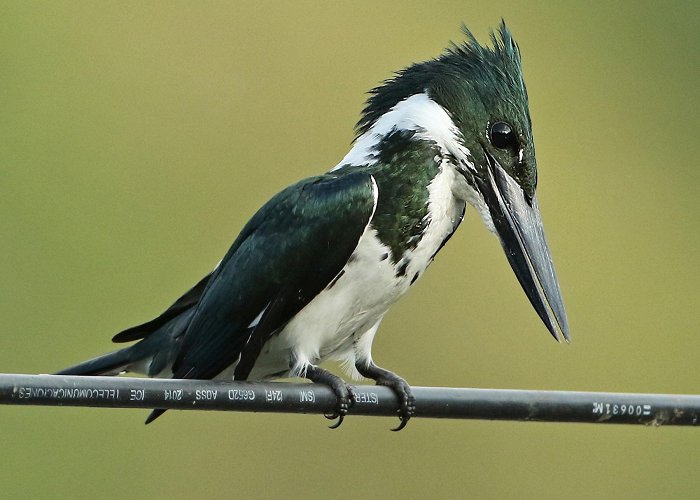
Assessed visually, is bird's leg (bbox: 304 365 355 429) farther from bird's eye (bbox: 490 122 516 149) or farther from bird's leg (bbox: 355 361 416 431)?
bird's eye (bbox: 490 122 516 149)

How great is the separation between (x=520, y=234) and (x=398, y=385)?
1.56 ft

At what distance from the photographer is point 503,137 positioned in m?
3.35

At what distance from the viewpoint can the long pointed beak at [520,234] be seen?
3.28 meters

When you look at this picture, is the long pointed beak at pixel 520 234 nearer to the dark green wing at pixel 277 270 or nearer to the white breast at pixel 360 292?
the white breast at pixel 360 292

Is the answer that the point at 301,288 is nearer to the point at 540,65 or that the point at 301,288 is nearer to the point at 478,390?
the point at 478,390

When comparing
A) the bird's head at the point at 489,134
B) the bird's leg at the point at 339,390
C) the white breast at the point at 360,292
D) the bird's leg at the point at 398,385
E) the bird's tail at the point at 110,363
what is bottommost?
the bird's tail at the point at 110,363

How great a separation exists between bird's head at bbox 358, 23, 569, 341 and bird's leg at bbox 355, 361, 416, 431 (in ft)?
1.26

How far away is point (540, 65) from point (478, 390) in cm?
703

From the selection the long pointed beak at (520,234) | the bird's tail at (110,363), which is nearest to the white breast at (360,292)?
the long pointed beak at (520,234)

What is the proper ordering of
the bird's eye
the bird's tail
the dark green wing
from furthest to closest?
1. the bird's tail
2. the bird's eye
3. the dark green wing

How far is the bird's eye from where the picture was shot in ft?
11.0

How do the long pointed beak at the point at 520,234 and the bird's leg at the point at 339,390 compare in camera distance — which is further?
the long pointed beak at the point at 520,234

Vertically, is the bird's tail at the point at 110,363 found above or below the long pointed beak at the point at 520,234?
below

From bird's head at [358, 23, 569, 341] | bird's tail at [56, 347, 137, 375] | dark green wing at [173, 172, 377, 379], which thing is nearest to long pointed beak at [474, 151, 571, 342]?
bird's head at [358, 23, 569, 341]
